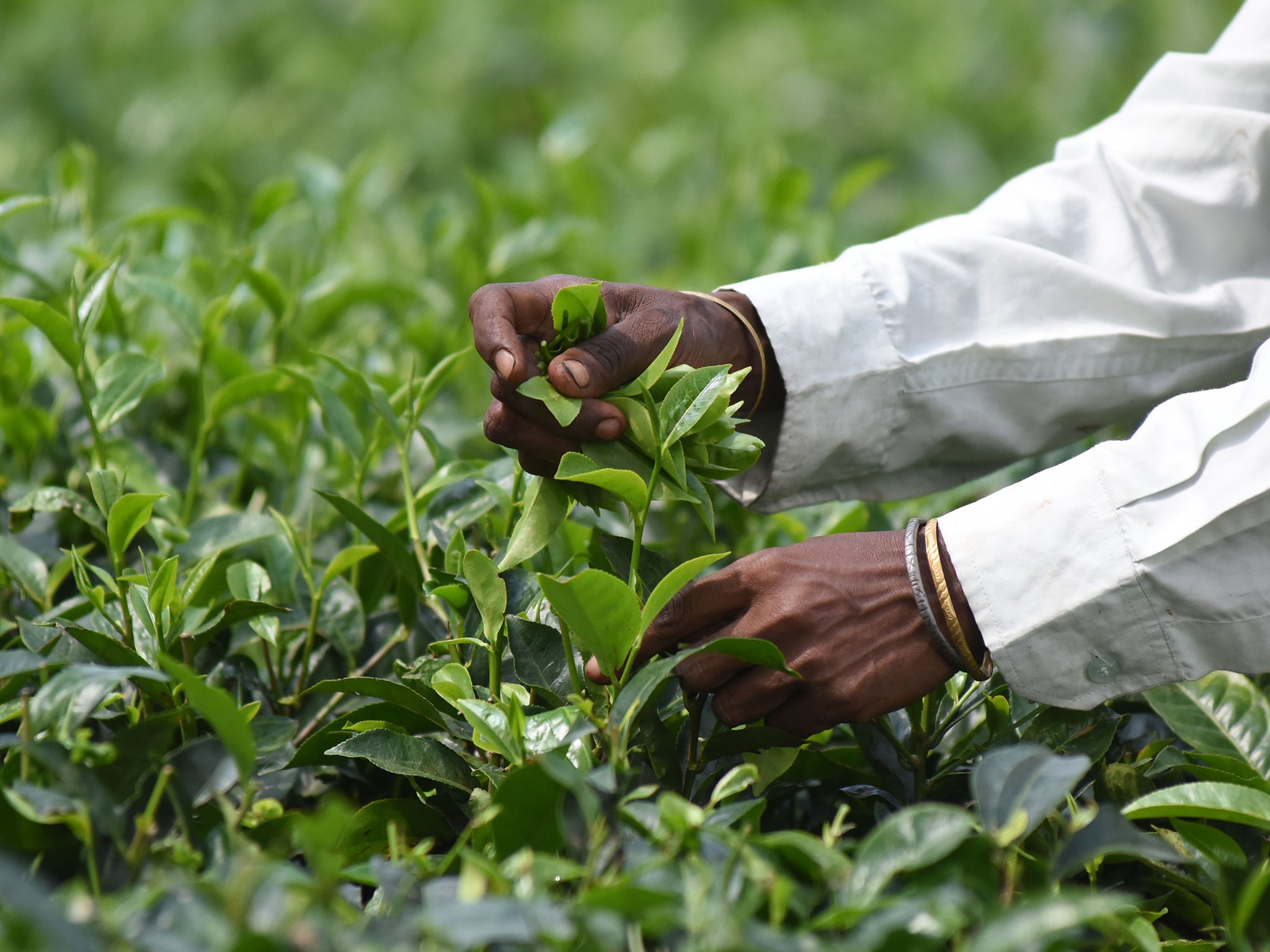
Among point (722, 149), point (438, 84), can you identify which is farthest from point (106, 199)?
point (722, 149)

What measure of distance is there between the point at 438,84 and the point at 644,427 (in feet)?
8.97

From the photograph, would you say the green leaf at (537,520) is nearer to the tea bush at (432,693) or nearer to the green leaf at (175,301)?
the tea bush at (432,693)

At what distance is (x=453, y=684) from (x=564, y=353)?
0.26 m

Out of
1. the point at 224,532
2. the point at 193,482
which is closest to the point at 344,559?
the point at 224,532

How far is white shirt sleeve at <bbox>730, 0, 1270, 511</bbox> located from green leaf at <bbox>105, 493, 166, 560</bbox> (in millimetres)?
563

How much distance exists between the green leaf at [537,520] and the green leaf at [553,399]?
0.18ft

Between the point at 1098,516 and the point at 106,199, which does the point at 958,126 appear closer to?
the point at 106,199

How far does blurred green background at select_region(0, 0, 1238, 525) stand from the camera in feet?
7.10

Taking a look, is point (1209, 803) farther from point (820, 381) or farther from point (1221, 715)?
point (820, 381)

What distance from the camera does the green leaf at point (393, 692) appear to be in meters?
0.87

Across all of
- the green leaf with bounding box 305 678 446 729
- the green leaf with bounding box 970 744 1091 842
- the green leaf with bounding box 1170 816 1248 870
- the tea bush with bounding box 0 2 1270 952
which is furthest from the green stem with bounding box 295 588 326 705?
the green leaf with bounding box 1170 816 1248 870

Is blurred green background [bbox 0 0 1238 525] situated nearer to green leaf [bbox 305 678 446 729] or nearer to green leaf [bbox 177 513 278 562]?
green leaf [bbox 177 513 278 562]

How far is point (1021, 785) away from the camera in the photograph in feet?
2.32

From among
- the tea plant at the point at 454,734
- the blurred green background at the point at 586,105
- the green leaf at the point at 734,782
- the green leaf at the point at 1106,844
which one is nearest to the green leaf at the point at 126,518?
the tea plant at the point at 454,734
